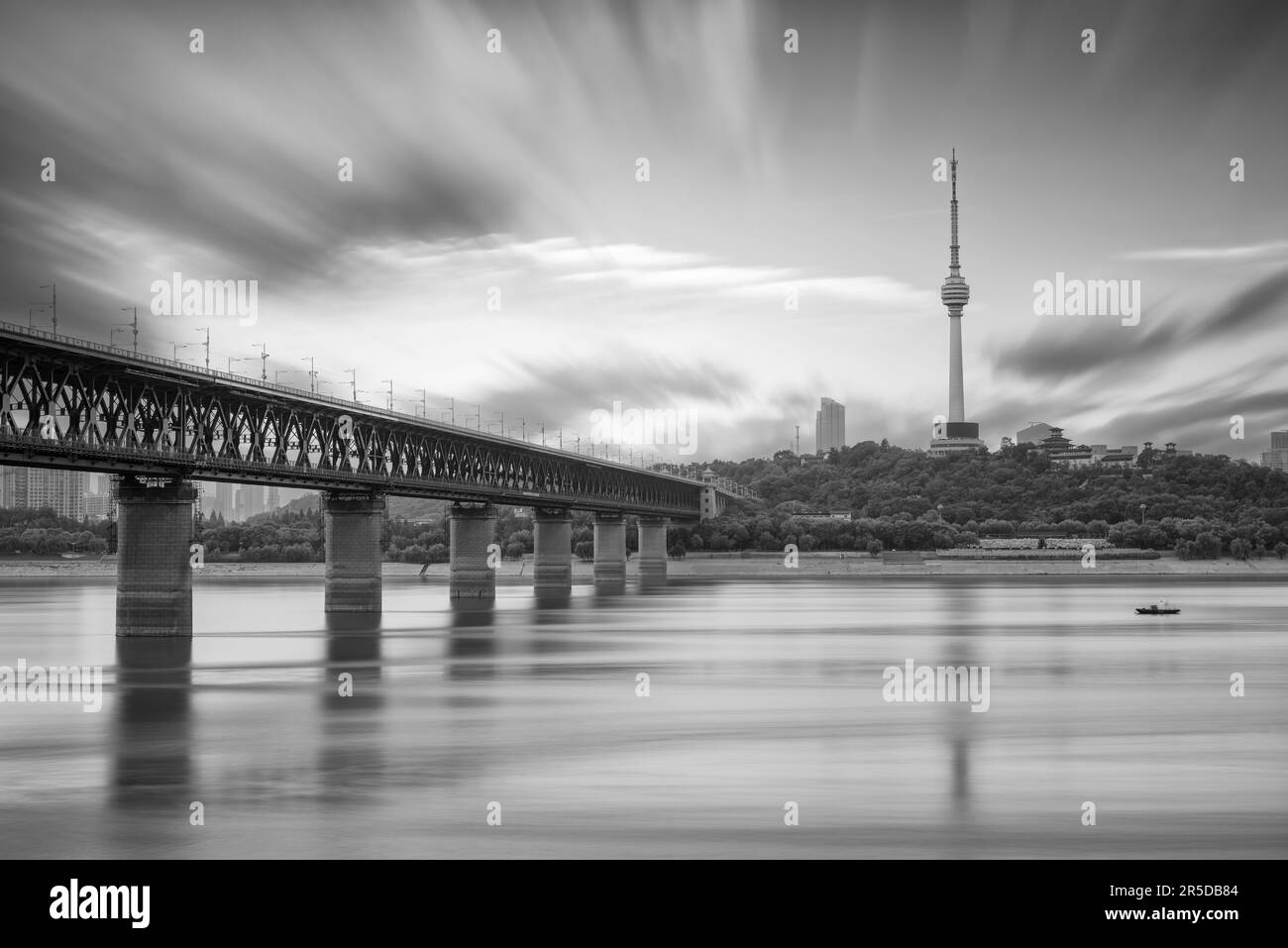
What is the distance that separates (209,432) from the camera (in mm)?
97625

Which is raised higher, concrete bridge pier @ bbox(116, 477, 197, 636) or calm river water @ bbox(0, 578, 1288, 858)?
concrete bridge pier @ bbox(116, 477, 197, 636)

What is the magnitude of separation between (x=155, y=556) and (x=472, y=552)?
7399cm

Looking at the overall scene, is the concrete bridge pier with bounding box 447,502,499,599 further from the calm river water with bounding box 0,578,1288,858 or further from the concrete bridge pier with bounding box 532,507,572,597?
the calm river water with bounding box 0,578,1288,858

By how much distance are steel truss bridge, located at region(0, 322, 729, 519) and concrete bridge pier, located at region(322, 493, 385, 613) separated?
185 cm

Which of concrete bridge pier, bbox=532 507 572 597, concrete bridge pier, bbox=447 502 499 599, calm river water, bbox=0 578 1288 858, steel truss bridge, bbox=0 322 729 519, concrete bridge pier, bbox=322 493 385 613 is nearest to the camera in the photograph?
calm river water, bbox=0 578 1288 858

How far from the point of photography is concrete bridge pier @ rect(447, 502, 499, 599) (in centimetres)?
15512

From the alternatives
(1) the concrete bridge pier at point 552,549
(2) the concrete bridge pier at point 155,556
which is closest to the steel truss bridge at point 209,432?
(2) the concrete bridge pier at point 155,556

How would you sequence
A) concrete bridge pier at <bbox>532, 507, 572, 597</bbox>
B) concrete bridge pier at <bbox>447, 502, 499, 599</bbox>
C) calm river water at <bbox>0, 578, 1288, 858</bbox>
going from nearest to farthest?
calm river water at <bbox>0, 578, 1288, 858</bbox>, concrete bridge pier at <bbox>447, 502, 499, 599</bbox>, concrete bridge pier at <bbox>532, 507, 572, 597</bbox>

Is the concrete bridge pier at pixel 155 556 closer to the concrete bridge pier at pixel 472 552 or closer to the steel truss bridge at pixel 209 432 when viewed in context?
the steel truss bridge at pixel 209 432

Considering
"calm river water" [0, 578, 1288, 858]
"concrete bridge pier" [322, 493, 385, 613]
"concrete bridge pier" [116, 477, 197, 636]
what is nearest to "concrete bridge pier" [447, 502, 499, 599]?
"concrete bridge pier" [322, 493, 385, 613]

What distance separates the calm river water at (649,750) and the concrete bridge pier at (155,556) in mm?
1968

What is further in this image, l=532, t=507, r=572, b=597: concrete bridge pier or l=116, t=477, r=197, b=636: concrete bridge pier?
l=532, t=507, r=572, b=597: concrete bridge pier

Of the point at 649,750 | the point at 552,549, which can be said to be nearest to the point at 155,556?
the point at 649,750
